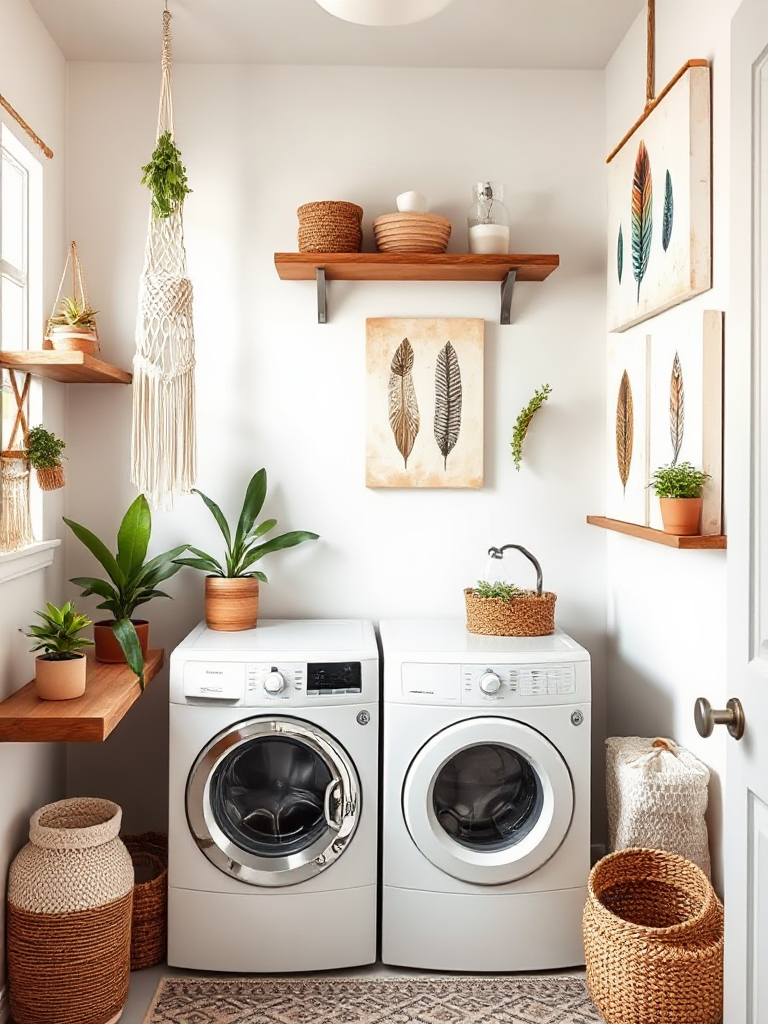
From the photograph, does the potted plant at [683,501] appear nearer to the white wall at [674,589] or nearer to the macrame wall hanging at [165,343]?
the white wall at [674,589]

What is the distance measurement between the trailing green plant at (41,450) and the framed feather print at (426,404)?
1.01 metres

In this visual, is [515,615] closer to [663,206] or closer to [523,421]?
[523,421]

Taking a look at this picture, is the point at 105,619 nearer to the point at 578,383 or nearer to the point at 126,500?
the point at 126,500

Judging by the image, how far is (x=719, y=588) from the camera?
2172 millimetres

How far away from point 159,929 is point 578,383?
7.00ft

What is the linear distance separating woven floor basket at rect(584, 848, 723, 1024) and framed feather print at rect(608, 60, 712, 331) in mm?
1452

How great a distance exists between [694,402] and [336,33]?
1591mm

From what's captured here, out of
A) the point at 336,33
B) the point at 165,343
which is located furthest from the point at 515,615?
the point at 336,33

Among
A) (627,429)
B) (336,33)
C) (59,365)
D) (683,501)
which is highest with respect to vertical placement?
(336,33)

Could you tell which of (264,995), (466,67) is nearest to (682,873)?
(264,995)

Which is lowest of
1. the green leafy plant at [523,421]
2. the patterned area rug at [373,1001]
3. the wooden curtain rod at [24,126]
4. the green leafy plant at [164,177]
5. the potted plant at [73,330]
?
the patterned area rug at [373,1001]

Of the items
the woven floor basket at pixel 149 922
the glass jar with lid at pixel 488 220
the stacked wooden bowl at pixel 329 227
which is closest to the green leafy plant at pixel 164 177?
the stacked wooden bowl at pixel 329 227

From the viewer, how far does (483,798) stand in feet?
8.25

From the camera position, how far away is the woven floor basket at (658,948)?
198 centimetres
